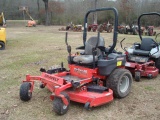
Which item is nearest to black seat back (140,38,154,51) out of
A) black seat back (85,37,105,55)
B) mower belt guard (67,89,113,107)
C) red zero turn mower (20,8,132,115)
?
red zero turn mower (20,8,132,115)

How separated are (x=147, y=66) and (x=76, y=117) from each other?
293cm

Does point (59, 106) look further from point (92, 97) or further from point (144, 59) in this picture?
point (144, 59)

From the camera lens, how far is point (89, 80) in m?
4.12

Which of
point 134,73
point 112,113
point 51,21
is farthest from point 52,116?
point 51,21

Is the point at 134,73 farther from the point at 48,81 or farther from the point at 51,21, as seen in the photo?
the point at 51,21

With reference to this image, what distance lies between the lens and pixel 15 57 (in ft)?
27.0

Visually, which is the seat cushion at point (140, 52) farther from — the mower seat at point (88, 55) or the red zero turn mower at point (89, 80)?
the mower seat at point (88, 55)

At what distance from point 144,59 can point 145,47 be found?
2.18 ft

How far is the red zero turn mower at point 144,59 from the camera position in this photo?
5664mm

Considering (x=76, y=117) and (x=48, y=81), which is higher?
(x=48, y=81)

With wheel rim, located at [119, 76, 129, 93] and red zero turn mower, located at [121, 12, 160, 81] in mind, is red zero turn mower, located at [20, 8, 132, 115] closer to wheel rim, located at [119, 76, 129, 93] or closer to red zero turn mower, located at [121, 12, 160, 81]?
wheel rim, located at [119, 76, 129, 93]

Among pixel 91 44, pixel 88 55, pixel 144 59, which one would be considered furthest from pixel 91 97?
pixel 144 59

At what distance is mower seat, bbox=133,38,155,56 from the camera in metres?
6.19

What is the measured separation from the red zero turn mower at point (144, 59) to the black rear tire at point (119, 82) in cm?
100
